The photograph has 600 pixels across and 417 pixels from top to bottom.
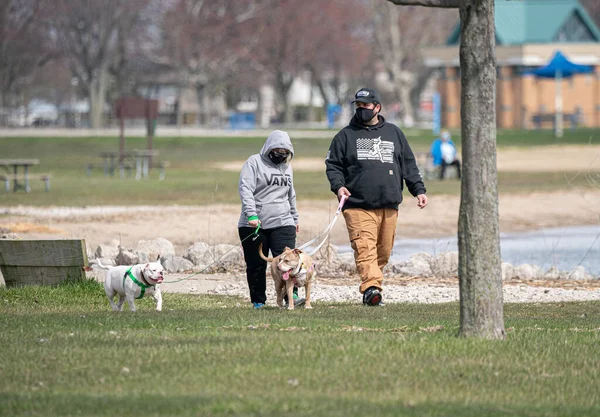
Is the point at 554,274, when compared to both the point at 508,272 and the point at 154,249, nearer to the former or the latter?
the point at 508,272

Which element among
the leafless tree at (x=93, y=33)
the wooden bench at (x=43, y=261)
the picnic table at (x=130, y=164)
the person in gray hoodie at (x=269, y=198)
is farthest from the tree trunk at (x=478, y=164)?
the leafless tree at (x=93, y=33)

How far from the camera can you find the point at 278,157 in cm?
1098

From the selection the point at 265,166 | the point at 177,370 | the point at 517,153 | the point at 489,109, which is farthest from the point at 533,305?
the point at 517,153

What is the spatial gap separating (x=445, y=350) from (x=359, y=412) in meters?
1.85

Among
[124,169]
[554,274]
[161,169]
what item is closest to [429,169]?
[161,169]

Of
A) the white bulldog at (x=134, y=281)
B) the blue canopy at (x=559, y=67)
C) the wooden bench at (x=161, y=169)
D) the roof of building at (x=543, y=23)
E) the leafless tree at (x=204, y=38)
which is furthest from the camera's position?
the leafless tree at (x=204, y=38)

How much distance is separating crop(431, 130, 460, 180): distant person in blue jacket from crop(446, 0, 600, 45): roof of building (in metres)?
42.3

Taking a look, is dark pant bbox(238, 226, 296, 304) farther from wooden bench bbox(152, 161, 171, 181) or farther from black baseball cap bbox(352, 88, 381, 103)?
wooden bench bbox(152, 161, 171, 181)

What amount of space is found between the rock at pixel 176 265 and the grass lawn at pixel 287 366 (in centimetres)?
527

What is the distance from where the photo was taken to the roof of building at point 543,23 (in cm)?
7419

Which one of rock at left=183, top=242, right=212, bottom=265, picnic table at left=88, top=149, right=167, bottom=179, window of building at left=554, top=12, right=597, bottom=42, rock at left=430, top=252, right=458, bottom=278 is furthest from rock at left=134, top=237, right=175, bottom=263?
window of building at left=554, top=12, right=597, bottom=42

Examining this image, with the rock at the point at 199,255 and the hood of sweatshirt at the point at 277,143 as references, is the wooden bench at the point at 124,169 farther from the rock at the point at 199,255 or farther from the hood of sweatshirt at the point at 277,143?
the hood of sweatshirt at the point at 277,143

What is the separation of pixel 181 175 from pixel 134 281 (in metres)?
24.7

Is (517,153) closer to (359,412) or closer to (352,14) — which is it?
(359,412)
